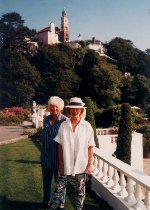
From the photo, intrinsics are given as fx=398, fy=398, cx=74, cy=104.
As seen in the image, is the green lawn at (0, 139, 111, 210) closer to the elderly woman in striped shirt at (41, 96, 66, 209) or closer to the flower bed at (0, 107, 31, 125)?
the elderly woman in striped shirt at (41, 96, 66, 209)

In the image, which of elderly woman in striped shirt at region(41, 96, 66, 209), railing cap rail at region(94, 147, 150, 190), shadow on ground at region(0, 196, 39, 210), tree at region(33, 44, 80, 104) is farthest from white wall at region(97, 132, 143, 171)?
tree at region(33, 44, 80, 104)

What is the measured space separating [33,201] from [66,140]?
1.98 meters

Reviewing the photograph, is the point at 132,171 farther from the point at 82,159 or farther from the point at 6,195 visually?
the point at 6,195

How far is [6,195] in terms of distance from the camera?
7.34m

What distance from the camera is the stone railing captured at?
5.86m

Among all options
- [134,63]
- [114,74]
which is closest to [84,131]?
[114,74]

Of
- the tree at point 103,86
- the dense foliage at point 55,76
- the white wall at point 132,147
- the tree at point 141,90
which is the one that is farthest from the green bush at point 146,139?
the tree at point 141,90

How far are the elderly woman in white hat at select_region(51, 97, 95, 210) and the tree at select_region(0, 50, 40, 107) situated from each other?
43133 mm

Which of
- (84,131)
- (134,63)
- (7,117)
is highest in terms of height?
(134,63)

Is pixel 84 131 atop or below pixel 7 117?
atop

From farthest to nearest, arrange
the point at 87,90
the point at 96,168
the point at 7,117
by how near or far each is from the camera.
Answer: the point at 87,90
the point at 7,117
the point at 96,168

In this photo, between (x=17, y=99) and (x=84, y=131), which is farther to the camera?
(x=17, y=99)

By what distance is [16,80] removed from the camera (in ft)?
170

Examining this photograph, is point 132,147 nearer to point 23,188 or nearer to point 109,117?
point 109,117
